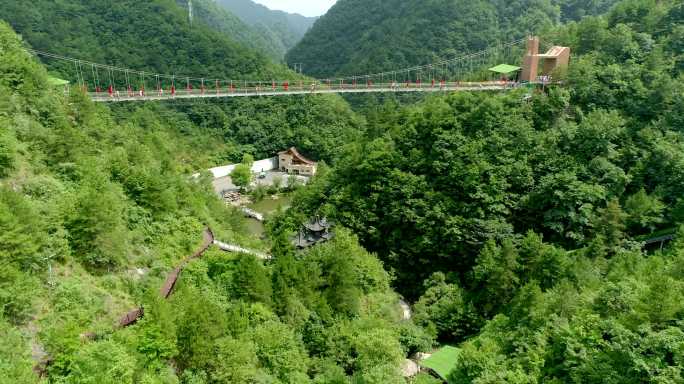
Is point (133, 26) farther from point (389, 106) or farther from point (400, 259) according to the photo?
point (400, 259)

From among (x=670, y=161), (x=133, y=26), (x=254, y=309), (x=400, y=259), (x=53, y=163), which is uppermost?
(x=133, y=26)

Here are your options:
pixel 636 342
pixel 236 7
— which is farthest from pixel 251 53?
pixel 236 7

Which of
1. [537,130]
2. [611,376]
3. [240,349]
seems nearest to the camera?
[611,376]

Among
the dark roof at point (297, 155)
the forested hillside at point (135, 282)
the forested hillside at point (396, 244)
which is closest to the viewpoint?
the forested hillside at point (135, 282)

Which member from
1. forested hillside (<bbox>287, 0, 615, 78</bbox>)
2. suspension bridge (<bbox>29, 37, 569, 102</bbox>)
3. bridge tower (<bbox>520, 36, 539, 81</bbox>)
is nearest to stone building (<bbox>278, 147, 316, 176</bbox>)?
suspension bridge (<bbox>29, 37, 569, 102</bbox>)

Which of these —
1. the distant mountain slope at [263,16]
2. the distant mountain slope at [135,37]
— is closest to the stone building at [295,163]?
the distant mountain slope at [135,37]

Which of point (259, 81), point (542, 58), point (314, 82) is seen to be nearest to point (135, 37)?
point (259, 81)

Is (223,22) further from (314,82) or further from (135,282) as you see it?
(135,282)

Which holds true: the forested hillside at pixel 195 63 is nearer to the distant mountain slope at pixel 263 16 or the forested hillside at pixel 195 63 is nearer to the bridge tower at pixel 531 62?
the bridge tower at pixel 531 62
